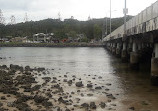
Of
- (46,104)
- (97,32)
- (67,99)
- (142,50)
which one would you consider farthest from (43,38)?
(46,104)

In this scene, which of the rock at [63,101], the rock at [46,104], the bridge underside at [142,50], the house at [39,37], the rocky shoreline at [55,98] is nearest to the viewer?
the rocky shoreline at [55,98]

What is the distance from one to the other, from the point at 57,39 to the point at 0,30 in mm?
30665

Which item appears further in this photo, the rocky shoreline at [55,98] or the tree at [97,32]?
the tree at [97,32]

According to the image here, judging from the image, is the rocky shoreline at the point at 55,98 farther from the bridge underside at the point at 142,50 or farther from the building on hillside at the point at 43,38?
the building on hillside at the point at 43,38

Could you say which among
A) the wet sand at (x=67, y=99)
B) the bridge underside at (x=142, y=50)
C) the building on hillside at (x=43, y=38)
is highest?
the building on hillside at (x=43, y=38)

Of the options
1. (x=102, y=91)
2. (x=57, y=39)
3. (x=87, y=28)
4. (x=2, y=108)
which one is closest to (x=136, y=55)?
(x=102, y=91)

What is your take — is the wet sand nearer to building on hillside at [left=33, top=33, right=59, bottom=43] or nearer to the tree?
building on hillside at [left=33, top=33, right=59, bottom=43]

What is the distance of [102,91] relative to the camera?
18.5 m

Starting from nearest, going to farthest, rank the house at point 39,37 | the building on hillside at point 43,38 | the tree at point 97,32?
the tree at point 97,32, the building on hillside at point 43,38, the house at point 39,37

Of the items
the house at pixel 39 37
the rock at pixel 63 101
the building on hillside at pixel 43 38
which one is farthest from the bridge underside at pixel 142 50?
the house at pixel 39 37

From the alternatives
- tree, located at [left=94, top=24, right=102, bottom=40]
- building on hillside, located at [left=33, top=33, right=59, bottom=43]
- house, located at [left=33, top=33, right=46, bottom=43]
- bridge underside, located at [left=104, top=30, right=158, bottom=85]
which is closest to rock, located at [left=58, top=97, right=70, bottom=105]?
bridge underside, located at [left=104, top=30, right=158, bottom=85]

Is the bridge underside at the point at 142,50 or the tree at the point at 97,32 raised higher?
the tree at the point at 97,32

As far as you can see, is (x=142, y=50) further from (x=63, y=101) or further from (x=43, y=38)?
(x=43, y=38)

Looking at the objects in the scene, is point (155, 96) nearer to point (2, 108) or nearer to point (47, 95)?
point (47, 95)
